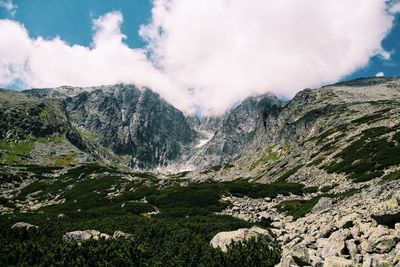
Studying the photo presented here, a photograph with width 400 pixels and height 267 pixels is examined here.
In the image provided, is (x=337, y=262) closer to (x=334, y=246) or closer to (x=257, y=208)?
(x=334, y=246)

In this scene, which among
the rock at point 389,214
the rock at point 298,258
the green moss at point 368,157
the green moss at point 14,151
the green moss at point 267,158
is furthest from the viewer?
the green moss at point 14,151

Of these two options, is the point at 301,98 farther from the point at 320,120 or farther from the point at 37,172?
the point at 37,172

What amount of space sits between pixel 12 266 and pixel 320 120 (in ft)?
431

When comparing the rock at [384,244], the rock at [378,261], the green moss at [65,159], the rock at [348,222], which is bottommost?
the rock at [378,261]

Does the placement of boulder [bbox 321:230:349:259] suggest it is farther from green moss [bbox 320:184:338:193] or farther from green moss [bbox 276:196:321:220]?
green moss [bbox 320:184:338:193]

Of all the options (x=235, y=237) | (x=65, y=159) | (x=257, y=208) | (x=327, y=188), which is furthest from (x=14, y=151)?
(x=235, y=237)

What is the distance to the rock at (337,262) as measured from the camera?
15.3 metres

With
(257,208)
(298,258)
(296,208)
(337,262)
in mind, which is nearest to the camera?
(337,262)

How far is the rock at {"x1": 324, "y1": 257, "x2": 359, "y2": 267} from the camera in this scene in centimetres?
1534

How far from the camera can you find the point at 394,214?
18.8 metres

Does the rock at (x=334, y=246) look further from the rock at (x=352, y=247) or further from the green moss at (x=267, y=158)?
the green moss at (x=267, y=158)

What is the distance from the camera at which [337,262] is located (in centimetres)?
1561

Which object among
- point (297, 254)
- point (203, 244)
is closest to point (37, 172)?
point (203, 244)

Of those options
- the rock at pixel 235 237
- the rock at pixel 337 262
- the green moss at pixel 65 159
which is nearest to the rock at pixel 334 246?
the rock at pixel 337 262
